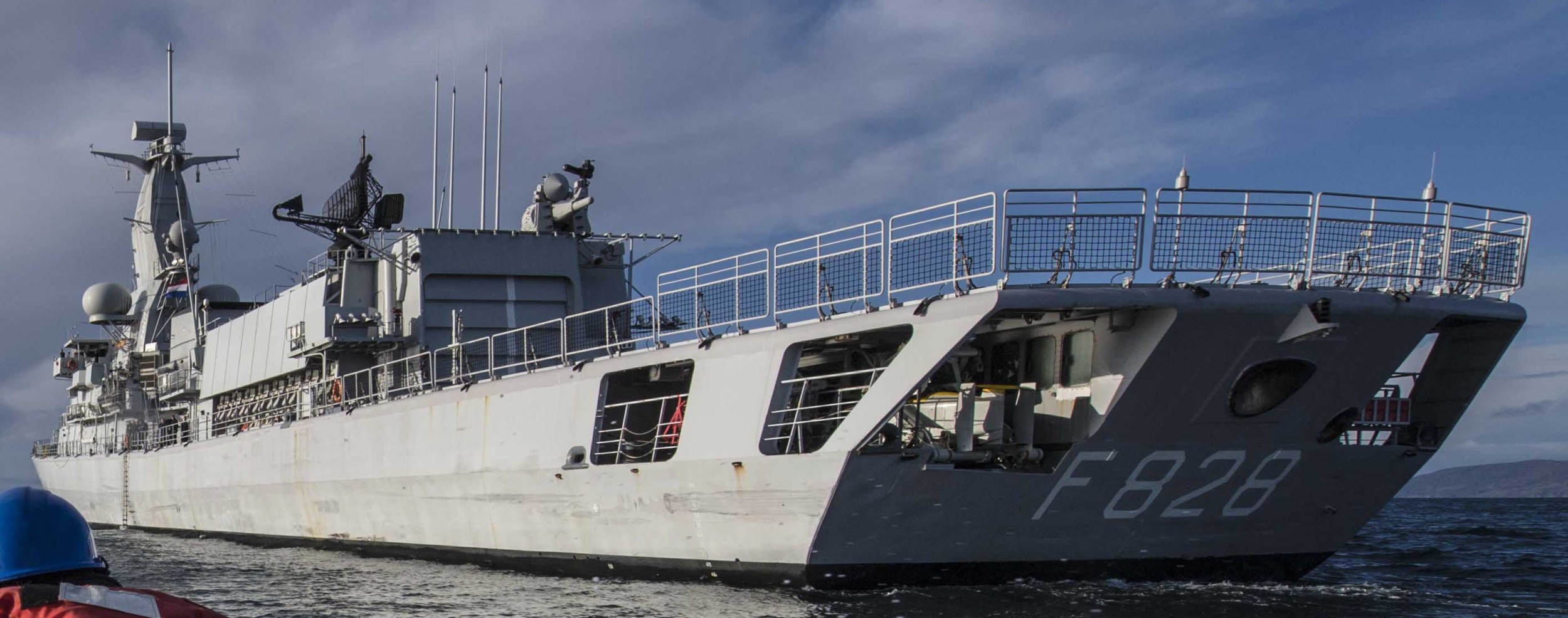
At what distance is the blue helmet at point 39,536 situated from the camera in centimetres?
328

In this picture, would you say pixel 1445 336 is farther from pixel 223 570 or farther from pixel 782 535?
pixel 223 570

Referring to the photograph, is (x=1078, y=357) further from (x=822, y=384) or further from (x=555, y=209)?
(x=555, y=209)

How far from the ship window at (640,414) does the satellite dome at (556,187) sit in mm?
6707

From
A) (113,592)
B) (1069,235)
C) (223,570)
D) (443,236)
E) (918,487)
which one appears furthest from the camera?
(443,236)

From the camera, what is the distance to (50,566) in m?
3.29

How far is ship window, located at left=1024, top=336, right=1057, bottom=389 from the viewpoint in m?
14.8

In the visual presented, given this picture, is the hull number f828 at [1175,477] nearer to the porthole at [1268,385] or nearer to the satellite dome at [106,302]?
the porthole at [1268,385]

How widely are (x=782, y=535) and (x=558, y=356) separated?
5.72 metres

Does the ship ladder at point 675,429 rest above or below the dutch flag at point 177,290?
below

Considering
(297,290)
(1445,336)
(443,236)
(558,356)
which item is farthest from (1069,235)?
(297,290)

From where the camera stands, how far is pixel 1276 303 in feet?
43.5

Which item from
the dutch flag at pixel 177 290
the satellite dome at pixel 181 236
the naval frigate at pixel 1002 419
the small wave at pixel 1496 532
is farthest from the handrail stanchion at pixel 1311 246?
Result: the dutch flag at pixel 177 290

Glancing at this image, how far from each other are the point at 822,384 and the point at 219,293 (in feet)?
93.1

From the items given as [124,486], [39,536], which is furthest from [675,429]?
[124,486]
